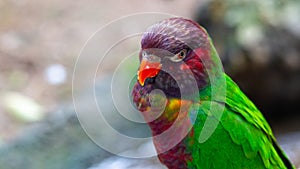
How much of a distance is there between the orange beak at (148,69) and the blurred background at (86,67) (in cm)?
105

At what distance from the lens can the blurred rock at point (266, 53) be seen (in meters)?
4.71

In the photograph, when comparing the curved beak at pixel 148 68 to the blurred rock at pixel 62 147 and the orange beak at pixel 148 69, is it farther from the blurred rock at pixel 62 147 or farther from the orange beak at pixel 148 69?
the blurred rock at pixel 62 147

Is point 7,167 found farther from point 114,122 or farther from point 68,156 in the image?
point 114,122

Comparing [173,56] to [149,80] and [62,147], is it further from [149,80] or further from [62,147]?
[62,147]

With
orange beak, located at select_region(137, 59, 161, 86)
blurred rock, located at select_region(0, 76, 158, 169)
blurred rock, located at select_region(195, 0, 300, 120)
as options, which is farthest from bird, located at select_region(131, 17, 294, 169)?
blurred rock, located at select_region(195, 0, 300, 120)

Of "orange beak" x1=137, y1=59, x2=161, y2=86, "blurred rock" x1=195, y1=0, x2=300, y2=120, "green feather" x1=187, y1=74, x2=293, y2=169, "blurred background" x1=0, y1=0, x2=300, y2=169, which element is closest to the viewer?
"orange beak" x1=137, y1=59, x2=161, y2=86

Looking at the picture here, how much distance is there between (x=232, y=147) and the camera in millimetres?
2873

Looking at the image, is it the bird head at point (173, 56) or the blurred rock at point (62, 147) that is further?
the blurred rock at point (62, 147)

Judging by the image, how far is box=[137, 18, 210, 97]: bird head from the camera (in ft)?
8.66

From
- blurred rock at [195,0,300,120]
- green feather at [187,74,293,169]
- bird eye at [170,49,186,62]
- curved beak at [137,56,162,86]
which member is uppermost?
blurred rock at [195,0,300,120]

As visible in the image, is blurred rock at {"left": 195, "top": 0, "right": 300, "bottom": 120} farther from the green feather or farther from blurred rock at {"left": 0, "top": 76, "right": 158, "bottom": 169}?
the green feather

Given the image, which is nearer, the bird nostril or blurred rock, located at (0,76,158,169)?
the bird nostril

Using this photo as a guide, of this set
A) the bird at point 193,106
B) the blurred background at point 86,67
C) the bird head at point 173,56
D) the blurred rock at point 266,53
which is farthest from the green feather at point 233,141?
the blurred rock at point 266,53

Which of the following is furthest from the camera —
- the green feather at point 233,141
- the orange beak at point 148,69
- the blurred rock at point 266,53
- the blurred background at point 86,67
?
the blurred rock at point 266,53
